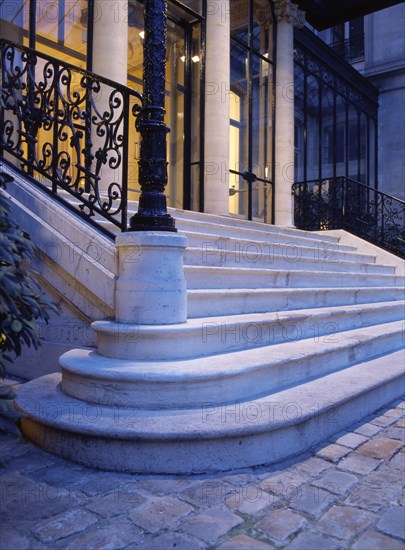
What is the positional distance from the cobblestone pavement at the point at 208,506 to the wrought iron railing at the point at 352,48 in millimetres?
18027

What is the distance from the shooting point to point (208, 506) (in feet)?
7.25

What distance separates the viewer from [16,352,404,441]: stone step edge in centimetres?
251

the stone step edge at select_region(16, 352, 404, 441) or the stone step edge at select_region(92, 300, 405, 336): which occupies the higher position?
the stone step edge at select_region(92, 300, 405, 336)

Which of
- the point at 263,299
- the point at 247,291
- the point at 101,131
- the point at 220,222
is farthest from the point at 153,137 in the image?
the point at 220,222

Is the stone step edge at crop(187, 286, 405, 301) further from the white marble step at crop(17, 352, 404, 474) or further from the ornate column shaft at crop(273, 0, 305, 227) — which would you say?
the ornate column shaft at crop(273, 0, 305, 227)

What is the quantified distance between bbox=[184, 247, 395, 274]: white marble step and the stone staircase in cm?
2

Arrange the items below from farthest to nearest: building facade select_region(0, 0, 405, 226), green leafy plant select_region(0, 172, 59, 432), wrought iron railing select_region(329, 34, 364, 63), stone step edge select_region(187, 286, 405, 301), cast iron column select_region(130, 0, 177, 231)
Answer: wrought iron railing select_region(329, 34, 364, 63) → building facade select_region(0, 0, 405, 226) → stone step edge select_region(187, 286, 405, 301) → cast iron column select_region(130, 0, 177, 231) → green leafy plant select_region(0, 172, 59, 432)

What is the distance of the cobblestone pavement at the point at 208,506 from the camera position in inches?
77.0

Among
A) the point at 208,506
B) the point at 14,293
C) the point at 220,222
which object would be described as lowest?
the point at 208,506

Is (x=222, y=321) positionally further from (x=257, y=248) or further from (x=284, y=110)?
(x=284, y=110)

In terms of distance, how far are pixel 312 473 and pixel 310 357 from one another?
114 centimetres

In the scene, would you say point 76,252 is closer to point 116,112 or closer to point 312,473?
point 312,473

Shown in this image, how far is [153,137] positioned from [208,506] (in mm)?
2428

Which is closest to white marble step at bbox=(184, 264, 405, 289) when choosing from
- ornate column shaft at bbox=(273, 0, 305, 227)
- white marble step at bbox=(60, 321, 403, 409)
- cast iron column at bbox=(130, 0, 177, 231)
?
cast iron column at bbox=(130, 0, 177, 231)
